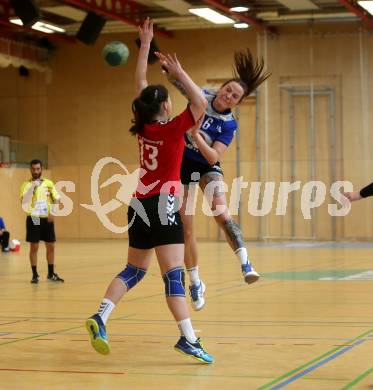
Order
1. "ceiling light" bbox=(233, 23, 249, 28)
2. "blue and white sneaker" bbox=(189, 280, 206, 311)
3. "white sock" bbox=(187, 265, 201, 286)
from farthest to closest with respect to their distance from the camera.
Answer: "ceiling light" bbox=(233, 23, 249, 28) → "white sock" bbox=(187, 265, 201, 286) → "blue and white sneaker" bbox=(189, 280, 206, 311)

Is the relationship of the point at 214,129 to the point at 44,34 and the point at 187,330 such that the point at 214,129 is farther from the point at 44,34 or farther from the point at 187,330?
the point at 44,34

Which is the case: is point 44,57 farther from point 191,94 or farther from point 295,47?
point 191,94

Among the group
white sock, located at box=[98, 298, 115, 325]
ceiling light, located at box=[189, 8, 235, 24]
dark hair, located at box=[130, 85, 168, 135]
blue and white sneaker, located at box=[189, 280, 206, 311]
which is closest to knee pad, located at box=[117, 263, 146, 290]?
white sock, located at box=[98, 298, 115, 325]

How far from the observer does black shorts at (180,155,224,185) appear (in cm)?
941

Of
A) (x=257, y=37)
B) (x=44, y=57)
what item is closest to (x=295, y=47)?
(x=257, y=37)

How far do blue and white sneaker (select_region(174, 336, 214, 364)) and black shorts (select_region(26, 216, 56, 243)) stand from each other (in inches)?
359

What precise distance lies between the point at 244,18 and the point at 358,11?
3.62 meters

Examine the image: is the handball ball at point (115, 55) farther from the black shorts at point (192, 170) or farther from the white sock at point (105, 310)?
the white sock at point (105, 310)

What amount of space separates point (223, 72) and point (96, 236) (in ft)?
25.0

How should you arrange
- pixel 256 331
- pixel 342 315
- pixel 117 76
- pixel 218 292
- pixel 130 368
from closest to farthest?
pixel 130 368
pixel 256 331
pixel 342 315
pixel 218 292
pixel 117 76

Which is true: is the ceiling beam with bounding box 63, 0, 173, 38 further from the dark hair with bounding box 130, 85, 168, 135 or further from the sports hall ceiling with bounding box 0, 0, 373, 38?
the dark hair with bounding box 130, 85, 168, 135

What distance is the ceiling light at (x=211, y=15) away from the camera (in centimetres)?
2799

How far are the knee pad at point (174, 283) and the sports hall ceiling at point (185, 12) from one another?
2081 cm

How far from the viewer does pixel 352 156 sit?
3067cm
